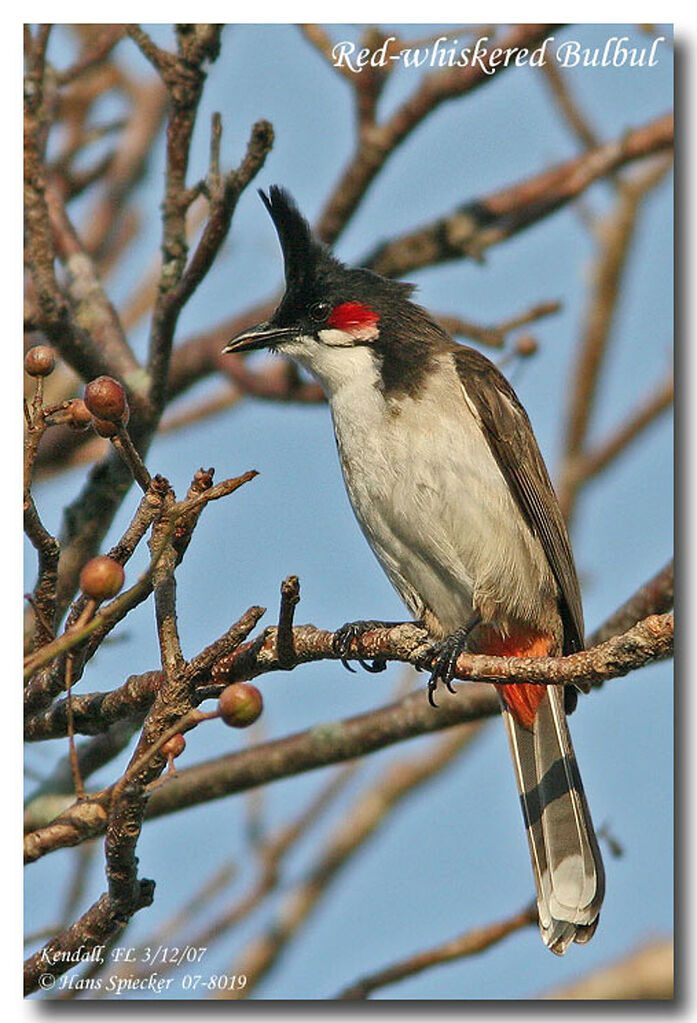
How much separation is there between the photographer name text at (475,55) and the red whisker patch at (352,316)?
2.20ft

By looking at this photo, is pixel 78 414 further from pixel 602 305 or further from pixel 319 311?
pixel 602 305

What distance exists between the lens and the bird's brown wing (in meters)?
3.37

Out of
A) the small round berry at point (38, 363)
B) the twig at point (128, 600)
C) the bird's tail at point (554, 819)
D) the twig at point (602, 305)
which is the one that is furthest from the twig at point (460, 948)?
the twig at point (602, 305)

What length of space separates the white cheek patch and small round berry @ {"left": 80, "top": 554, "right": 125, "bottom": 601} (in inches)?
66.5

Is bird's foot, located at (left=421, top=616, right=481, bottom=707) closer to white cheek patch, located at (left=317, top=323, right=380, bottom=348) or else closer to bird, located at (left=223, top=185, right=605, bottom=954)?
bird, located at (left=223, top=185, right=605, bottom=954)

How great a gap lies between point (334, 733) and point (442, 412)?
877mm

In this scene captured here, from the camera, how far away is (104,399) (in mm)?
1992

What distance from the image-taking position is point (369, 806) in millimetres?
4316

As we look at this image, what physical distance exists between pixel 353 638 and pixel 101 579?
92 cm

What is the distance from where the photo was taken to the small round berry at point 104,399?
78.4 inches

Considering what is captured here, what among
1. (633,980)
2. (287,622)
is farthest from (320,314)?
(633,980)

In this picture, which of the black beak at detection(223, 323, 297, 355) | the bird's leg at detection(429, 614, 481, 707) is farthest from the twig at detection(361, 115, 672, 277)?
the bird's leg at detection(429, 614, 481, 707)

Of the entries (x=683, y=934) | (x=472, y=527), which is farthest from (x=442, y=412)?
(x=683, y=934)
